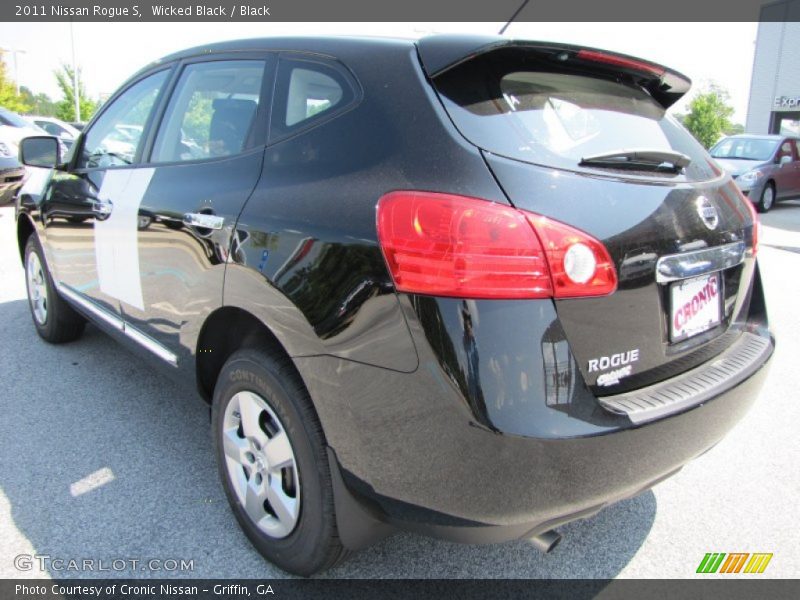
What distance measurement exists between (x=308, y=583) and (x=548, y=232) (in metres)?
1.42

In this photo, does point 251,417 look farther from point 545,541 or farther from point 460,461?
point 545,541

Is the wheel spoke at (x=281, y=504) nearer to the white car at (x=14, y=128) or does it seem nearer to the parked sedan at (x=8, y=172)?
the parked sedan at (x=8, y=172)

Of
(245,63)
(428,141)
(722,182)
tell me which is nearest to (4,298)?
(245,63)

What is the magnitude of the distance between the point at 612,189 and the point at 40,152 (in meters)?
3.52

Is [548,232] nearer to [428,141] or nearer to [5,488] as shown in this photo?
[428,141]

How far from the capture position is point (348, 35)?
2080 millimetres

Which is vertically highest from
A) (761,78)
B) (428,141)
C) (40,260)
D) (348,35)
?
(761,78)

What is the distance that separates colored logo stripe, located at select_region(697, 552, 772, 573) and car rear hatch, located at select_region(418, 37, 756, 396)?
2.62 ft

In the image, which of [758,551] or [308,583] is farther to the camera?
[758,551]

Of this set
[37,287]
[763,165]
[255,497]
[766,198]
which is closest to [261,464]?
[255,497]

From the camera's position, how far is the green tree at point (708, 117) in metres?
44.5

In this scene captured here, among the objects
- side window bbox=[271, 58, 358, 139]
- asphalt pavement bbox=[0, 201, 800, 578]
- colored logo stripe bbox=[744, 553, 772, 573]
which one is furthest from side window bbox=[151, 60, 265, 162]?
colored logo stripe bbox=[744, 553, 772, 573]

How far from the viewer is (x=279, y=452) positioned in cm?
198

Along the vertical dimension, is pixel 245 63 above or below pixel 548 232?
above
